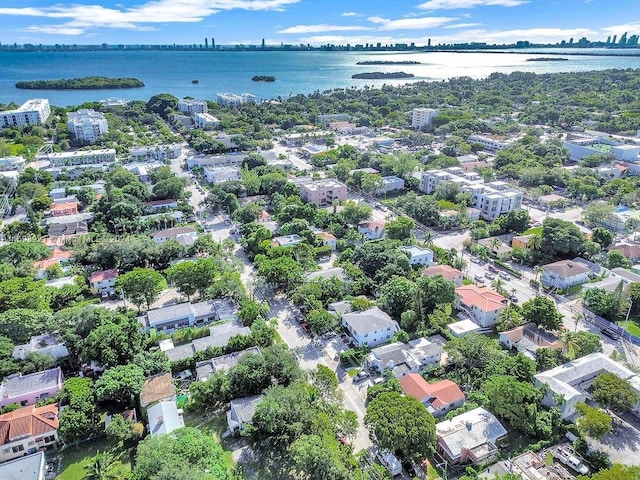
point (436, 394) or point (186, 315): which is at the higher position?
point (436, 394)

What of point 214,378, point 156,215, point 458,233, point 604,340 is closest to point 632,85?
point 458,233

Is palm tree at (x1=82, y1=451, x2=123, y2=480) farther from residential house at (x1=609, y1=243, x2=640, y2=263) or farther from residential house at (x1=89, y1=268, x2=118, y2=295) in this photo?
residential house at (x1=609, y1=243, x2=640, y2=263)

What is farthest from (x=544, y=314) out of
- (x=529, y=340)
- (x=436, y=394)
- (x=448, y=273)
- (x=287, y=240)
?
(x=287, y=240)

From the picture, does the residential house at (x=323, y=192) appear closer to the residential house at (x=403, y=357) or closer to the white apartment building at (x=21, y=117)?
the residential house at (x=403, y=357)

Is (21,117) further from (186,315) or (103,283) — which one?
(186,315)

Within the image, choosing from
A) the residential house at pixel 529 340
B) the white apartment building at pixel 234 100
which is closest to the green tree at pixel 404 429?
the residential house at pixel 529 340

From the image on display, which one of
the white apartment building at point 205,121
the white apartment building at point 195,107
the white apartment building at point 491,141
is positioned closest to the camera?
the white apartment building at point 491,141
